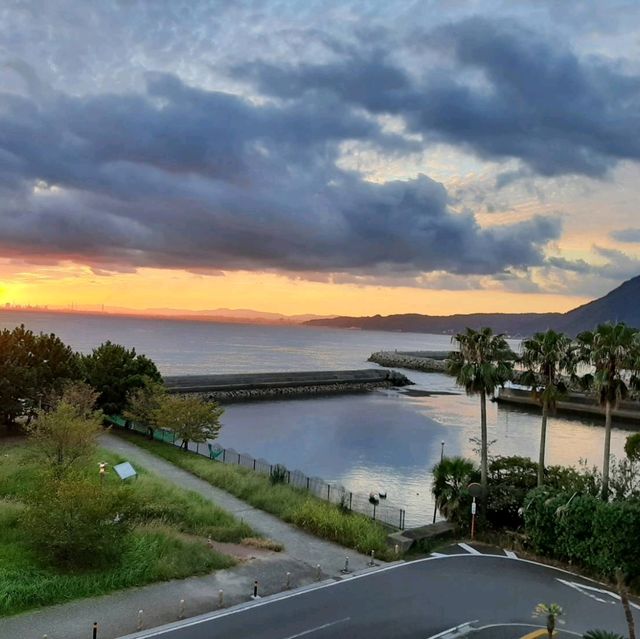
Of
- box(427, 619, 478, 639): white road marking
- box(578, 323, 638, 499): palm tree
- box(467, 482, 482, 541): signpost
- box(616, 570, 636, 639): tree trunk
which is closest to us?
box(616, 570, 636, 639): tree trunk

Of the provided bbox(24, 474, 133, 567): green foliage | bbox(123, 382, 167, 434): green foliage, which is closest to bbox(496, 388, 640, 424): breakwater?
bbox(123, 382, 167, 434): green foliage

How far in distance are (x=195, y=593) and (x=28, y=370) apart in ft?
97.6

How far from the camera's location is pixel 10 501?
24859 millimetres

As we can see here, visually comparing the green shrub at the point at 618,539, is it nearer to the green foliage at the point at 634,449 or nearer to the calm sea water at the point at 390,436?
the green foliage at the point at 634,449

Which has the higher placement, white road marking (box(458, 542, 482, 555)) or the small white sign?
the small white sign

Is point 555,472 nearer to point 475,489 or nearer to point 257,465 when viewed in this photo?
point 475,489

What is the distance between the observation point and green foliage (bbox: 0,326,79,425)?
1583 inches

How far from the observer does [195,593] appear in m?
17.9

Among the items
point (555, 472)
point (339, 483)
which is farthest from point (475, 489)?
point (339, 483)

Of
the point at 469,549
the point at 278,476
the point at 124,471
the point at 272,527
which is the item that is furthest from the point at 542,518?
the point at 124,471

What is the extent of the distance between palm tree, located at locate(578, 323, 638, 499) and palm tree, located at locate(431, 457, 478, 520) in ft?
19.5

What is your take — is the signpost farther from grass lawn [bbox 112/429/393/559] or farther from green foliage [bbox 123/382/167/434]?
green foliage [bbox 123/382/167/434]

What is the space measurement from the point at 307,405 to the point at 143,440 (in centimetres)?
4446

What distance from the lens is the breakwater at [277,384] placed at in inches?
3494
